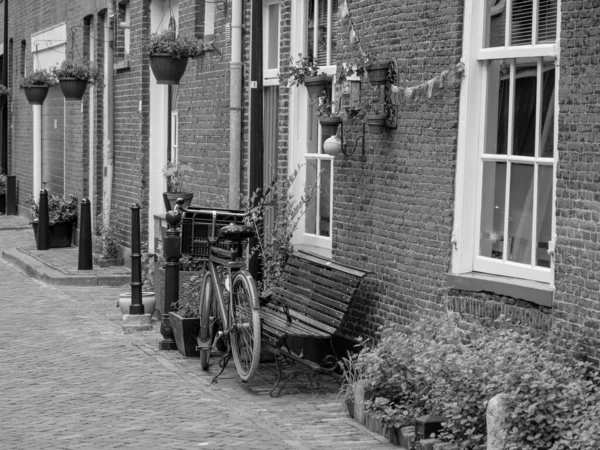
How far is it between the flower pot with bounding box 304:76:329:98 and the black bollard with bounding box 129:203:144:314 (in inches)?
97.8

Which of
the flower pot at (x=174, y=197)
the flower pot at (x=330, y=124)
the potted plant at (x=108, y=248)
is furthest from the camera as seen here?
the potted plant at (x=108, y=248)

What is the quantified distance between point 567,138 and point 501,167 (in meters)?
0.95

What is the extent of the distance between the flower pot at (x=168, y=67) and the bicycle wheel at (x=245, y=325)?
187 inches

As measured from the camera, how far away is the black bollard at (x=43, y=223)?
1825 cm

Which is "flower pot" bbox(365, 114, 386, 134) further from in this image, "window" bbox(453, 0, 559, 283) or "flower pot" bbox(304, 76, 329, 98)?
"window" bbox(453, 0, 559, 283)

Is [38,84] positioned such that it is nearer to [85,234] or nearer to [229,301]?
[85,234]

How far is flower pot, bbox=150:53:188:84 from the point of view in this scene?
13.1 metres

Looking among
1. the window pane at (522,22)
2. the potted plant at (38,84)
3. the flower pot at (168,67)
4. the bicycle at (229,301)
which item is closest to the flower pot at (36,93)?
the potted plant at (38,84)

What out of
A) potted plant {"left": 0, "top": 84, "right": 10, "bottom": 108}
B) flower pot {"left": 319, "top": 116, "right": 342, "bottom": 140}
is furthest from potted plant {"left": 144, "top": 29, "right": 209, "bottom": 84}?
potted plant {"left": 0, "top": 84, "right": 10, "bottom": 108}

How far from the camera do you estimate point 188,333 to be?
399 inches

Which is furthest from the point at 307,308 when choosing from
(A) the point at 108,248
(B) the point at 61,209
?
(B) the point at 61,209

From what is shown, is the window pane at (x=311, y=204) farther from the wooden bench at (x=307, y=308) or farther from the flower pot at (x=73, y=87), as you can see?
the flower pot at (x=73, y=87)

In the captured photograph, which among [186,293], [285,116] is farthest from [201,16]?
[186,293]

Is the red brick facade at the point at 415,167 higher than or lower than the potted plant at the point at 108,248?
higher
